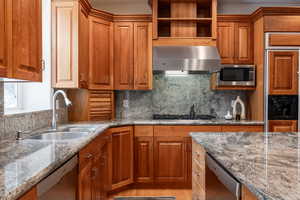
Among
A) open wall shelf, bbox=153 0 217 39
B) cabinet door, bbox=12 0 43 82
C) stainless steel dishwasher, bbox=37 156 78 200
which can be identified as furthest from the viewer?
open wall shelf, bbox=153 0 217 39

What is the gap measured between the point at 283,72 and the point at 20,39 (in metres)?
3.20

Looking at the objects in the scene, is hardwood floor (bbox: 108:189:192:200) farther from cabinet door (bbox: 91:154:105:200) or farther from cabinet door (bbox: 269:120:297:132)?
cabinet door (bbox: 269:120:297:132)

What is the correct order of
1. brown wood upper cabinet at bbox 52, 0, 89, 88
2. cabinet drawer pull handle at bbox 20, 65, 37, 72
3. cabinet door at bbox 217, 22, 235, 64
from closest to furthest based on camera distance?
cabinet drawer pull handle at bbox 20, 65, 37, 72, brown wood upper cabinet at bbox 52, 0, 89, 88, cabinet door at bbox 217, 22, 235, 64

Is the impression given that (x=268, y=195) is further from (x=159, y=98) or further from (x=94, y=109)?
(x=159, y=98)

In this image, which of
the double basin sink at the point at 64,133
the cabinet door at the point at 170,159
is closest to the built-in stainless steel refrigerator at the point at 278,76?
the cabinet door at the point at 170,159

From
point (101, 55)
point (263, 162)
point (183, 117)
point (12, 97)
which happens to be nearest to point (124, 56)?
point (101, 55)

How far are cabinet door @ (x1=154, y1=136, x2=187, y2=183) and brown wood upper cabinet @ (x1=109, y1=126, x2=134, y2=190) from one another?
1.11 feet

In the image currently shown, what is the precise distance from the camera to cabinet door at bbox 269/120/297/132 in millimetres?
3629

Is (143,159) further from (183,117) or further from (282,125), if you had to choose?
(282,125)

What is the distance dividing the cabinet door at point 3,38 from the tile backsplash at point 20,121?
76cm

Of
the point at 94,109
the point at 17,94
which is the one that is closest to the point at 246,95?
the point at 94,109

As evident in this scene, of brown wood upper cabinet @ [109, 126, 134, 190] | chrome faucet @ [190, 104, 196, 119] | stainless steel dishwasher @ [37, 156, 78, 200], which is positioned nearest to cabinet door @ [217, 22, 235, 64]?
chrome faucet @ [190, 104, 196, 119]

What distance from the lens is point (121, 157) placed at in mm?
3486

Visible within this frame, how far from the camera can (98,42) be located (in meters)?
3.66
